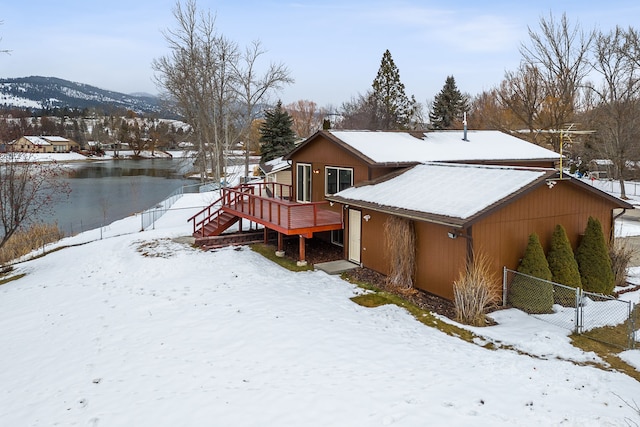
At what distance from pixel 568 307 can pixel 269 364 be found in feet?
23.8

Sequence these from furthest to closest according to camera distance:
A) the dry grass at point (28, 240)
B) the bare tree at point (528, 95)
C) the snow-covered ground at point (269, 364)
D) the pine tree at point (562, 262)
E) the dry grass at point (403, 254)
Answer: the bare tree at point (528, 95) → the dry grass at point (28, 240) → the dry grass at point (403, 254) → the pine tree at point (562, 262) → the snow-covered ground at point (269, 364)

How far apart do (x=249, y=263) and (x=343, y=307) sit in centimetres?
479

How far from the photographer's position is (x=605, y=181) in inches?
1442

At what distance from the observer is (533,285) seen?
33.9 feet

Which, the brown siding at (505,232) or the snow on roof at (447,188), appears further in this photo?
the snow on roof at (447,188)

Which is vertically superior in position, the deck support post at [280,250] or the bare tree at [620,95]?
the bare tree at [620,95]

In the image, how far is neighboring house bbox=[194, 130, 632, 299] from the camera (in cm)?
1074

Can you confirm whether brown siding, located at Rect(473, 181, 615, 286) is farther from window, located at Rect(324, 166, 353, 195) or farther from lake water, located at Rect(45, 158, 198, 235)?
lake water, located at Rect(45, 158, 198, 235)

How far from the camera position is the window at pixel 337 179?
15.6 m

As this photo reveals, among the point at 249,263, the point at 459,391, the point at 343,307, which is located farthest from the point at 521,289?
the point at 249,263

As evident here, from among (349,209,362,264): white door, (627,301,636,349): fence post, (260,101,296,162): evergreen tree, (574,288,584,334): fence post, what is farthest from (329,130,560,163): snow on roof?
(260,101,296,162): evergreen tree

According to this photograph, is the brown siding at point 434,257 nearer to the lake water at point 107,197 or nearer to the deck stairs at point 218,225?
the deck stairs at point 218,225

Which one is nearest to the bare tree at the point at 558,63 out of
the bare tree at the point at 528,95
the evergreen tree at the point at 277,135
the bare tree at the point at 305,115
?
the bare tree at the point at 528,95

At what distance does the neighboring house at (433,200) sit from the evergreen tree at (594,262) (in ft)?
1.79
